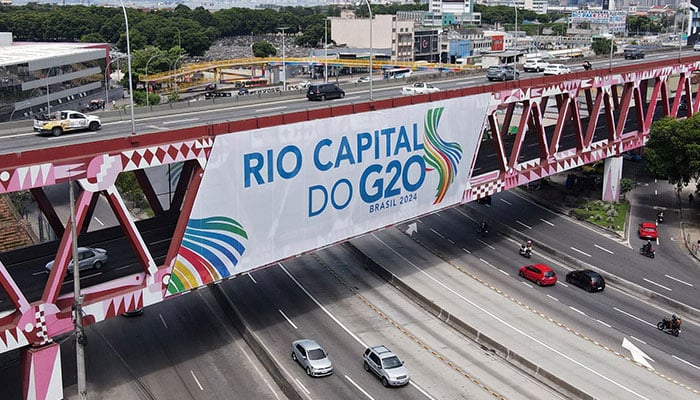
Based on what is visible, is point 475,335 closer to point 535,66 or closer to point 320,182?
point 320,182

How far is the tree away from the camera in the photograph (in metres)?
69.8

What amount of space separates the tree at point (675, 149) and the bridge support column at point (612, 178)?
317cm

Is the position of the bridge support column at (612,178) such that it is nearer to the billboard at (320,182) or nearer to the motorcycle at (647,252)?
the motorcycle at (647,252)

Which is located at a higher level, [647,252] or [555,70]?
[555,70]

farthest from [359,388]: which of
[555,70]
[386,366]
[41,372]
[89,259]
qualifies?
[555,70]

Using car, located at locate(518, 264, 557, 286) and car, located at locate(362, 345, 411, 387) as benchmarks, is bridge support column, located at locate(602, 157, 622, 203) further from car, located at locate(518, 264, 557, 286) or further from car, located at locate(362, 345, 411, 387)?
car, located at locate(362, 345, 411, 387)

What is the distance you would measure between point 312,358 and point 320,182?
958 centimetres

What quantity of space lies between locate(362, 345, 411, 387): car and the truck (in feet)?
67.7

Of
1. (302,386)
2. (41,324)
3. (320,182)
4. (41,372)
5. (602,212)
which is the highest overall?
(320,182)

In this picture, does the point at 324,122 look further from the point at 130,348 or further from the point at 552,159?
the point at 552,159

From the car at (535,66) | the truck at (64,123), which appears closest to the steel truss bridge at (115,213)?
the truck at (64,123)

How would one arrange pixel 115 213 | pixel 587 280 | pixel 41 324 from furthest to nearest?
pixel 587 280
pixel 115 213
pixel 41 324

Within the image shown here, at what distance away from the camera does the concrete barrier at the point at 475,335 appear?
39.6 m

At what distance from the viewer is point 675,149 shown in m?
70.7
